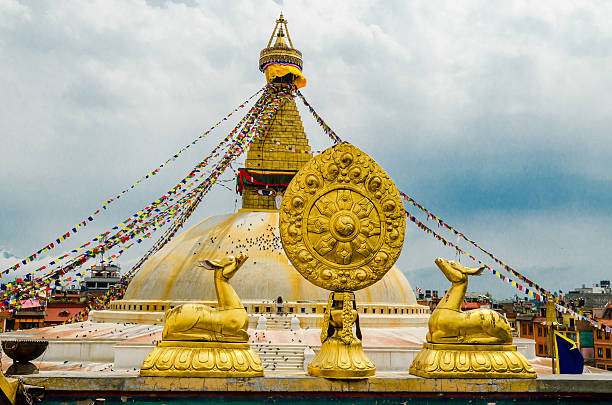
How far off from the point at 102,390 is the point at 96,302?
15.5 meters

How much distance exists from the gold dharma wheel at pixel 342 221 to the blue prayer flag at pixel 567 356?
457 cm

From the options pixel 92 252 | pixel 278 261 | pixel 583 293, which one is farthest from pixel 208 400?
pixel 583 293

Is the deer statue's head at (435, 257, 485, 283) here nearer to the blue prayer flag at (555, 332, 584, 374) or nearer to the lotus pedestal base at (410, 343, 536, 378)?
the lotus pedestal base at (410, 343, 536, 378)

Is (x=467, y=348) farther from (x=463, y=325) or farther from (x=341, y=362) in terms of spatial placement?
(x=341, y=362)

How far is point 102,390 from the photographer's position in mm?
5879

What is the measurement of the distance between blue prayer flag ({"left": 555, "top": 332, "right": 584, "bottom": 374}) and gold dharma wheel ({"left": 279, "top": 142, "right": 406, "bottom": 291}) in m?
4.57

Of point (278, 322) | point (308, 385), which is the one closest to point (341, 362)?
point (308, 385)

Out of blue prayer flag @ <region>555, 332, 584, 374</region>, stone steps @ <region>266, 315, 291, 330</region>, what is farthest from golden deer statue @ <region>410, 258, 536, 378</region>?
stone steps @ <region>266, 315, 291, 330</region>

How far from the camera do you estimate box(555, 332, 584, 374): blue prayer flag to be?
919 cm

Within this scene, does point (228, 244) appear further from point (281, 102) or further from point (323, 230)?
point (323, 230)

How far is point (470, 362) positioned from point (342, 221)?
2129 mm

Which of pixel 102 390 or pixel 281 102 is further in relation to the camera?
pixel 281 102

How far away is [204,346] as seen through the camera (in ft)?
19.9

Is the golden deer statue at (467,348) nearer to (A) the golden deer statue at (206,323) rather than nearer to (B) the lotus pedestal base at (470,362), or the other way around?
(B) the lotus pedestal base at (470,362)
